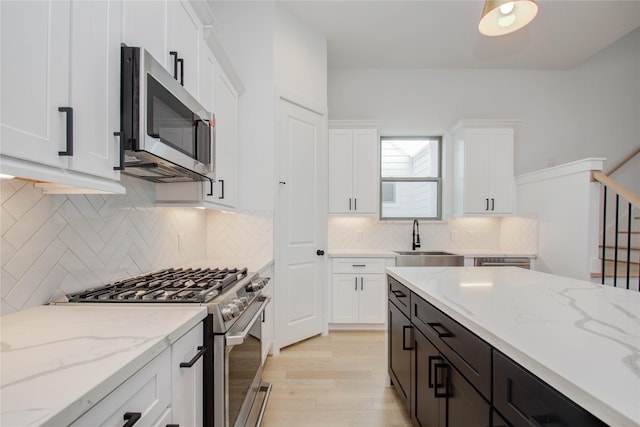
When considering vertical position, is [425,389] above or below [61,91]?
below

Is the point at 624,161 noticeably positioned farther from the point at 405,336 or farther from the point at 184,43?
the point at 184,43

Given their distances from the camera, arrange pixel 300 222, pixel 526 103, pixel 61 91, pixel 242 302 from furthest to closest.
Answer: pixel 526 103 < pixel 300 222 < pixel 242 302 < pixel 61 91

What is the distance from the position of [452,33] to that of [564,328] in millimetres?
3598

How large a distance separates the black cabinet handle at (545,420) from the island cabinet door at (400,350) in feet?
3.40

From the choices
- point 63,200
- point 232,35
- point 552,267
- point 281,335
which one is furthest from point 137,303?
point 552,267

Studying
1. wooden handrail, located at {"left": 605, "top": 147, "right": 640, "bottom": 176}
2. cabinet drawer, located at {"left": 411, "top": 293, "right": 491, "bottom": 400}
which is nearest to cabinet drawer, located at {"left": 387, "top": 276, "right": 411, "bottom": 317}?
cabinet drawer, located at {"left": 411, "top": 293, "right": 491, "bottom": 400}

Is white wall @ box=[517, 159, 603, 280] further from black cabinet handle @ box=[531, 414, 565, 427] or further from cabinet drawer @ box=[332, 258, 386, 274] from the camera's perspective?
black cabinet handle @ box=[531, 414, 565, 427]

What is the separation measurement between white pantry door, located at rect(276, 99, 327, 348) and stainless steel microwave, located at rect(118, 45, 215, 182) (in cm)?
120

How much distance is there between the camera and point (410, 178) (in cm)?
438

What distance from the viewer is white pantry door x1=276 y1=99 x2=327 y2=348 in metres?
3.02

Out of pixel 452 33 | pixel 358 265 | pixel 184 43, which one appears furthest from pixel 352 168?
pixel 184 43

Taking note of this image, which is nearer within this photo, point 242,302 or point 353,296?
point 242,302

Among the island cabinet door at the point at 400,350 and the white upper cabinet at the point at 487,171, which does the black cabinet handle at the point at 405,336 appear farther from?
the white upper cabinet at the point at 487,171


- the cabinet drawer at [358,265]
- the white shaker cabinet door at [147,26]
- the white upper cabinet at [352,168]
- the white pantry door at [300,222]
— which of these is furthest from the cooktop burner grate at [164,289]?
the white upper cabinet at [352,168]
